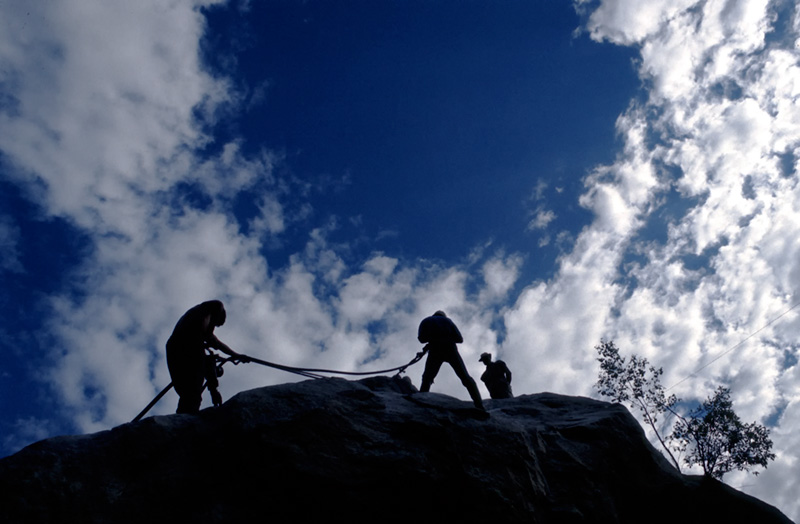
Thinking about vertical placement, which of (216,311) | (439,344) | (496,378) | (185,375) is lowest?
(185,375)

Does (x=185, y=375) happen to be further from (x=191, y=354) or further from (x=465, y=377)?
(x=465, y=377)

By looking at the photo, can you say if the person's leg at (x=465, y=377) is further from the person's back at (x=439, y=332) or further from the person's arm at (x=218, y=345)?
the person's arm at (x=218, y=345)

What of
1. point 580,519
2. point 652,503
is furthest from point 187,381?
point 652,503

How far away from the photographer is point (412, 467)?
22.4ft

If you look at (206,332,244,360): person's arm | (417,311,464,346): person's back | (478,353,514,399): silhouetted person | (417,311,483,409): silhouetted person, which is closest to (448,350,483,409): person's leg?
(417,311,483,409): silhouetted person

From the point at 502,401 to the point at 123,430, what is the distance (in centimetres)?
750

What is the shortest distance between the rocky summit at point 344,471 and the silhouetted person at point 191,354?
0.79 metres

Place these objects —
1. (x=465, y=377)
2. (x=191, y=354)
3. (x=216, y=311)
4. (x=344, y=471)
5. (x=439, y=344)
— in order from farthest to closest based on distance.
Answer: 1. (x=439, y=344)
2. (x=465, y=377)
3. (x=216, y=311)
4. (x=191, y=354)
5. (x=344, y=471)

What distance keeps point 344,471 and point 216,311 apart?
310cm

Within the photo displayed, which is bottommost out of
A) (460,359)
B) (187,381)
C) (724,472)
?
(187,381)

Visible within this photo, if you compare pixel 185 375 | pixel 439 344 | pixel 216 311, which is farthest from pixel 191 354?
pixel 439 344

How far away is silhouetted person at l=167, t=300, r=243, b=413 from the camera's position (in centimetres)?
757

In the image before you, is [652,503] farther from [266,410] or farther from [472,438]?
[266,410]

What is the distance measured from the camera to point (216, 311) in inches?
310
